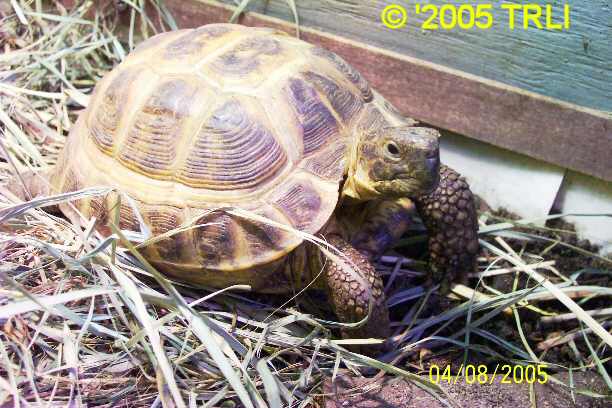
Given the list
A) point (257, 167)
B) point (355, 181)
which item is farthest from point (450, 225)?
point (257, 167)

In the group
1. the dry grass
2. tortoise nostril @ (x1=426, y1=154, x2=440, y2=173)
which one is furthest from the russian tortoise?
the dry grass

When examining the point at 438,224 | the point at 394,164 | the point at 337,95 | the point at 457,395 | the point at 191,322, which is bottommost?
the point at 457,395

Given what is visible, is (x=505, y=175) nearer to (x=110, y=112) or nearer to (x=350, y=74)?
(x=350, y=74)

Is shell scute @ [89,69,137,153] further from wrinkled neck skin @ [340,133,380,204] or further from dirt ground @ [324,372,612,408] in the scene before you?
dirt ground @ [324,372,612,408]

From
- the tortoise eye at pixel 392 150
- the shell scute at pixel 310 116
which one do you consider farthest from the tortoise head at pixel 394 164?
the shell scute at pixel 310 116

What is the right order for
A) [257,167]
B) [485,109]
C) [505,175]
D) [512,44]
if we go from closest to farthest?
1. [257,167]
2. [512,44]
3. [485,109]
4. [505,175]

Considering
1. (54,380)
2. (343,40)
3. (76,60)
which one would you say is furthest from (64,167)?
(343,40)
